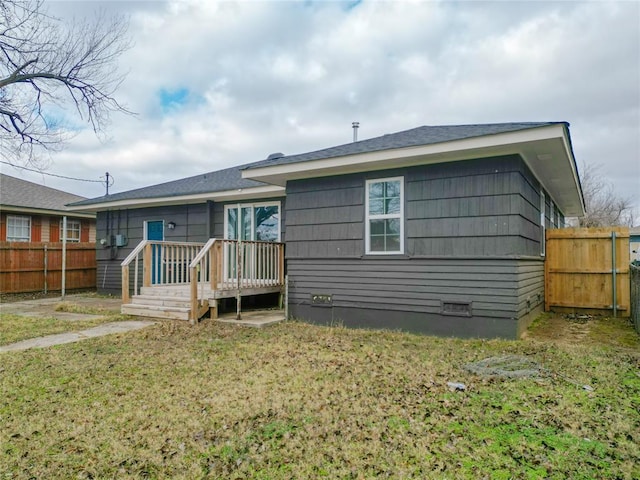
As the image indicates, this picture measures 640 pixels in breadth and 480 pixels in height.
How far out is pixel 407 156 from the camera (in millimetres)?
5965

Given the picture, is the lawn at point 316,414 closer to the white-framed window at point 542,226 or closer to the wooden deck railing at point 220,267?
the wooden deck railing at point 220,267

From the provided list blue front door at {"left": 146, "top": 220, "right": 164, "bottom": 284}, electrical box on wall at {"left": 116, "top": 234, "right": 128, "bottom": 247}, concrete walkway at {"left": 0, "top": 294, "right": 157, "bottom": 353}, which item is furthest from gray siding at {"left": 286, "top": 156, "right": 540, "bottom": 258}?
electrical box on wall at {"left": 116, "top": 234, "right": 128, "bottom": 247}

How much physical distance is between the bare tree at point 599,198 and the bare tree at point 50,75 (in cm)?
2696

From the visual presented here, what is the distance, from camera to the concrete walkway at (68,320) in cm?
555

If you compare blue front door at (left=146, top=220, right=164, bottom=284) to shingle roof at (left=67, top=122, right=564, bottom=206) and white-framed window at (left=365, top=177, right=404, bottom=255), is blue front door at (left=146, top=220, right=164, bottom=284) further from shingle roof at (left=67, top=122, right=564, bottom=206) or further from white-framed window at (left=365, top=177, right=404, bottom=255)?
white-framed window at (left=365, top=177, right=404, bottom=255)

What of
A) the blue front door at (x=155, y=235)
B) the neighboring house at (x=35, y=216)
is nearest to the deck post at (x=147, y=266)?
the blue front door at (x=155, y=235)

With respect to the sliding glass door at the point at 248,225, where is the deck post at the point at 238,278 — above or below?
below

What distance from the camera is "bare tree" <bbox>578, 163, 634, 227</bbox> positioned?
26.1 m

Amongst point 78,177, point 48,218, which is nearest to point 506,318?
point 48,218

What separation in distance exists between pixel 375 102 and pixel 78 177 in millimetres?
13640

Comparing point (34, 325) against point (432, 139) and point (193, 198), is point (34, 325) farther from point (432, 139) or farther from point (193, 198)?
point (432, 139)

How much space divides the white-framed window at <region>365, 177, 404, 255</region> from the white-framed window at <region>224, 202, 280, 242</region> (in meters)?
2.95

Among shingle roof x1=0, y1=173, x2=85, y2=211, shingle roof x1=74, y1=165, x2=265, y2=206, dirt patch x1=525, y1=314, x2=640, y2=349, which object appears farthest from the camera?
shingle roof x1=0, y1=173, x2=85, y2=211

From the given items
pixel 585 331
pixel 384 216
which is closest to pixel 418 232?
pixel 384 216
